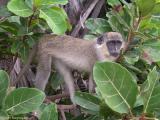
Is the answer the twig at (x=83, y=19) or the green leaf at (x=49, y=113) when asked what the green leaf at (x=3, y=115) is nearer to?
the green leaf at (x=49, y=113)

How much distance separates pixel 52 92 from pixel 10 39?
958 mm

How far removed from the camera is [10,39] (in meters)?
3.78

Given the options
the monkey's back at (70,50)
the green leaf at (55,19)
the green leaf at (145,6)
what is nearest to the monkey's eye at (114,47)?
the monkey's back at (70,50)

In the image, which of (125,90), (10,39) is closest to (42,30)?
(10,39)

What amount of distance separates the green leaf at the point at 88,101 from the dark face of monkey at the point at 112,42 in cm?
131

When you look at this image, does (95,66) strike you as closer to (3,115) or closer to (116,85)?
(116,85)

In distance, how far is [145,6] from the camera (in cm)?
330

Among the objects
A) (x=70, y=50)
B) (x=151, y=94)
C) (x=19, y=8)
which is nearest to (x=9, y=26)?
(x=19, y=8)

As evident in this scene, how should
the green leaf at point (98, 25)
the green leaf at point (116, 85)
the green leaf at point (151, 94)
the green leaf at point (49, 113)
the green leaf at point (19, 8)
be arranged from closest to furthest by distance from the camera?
the green leaf at point (116, 85) → the green leaf at point (151, 94) → the green leaf at point (49, 113) → the green leaf at point (19, 8) → the green leaf at point (98, 25)

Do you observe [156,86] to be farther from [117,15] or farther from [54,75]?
[54,75]

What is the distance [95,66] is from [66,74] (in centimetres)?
209

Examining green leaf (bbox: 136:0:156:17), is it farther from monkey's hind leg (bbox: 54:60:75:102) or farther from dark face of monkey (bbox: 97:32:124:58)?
monkey's hind leg (bbox: 54:60:75:102)

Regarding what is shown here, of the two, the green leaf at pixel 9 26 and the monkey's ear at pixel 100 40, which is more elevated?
the green leaf at pixel 9 26

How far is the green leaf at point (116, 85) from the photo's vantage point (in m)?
2.26
